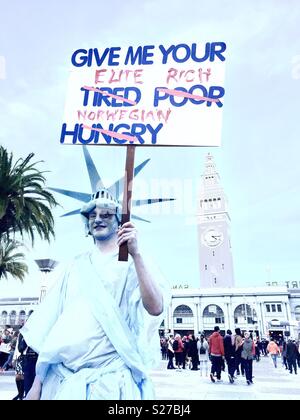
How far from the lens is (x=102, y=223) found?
2428 mm

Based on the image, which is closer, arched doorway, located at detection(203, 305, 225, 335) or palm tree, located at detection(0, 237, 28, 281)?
palm tree, located at detection(0, 237, 28, 281)

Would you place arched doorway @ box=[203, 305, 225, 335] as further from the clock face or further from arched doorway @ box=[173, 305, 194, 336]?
the clock face

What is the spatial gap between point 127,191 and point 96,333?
0.97 meters

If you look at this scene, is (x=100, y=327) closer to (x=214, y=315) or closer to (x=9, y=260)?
(x=9, y=260)

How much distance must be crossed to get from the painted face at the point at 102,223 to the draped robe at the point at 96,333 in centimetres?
14

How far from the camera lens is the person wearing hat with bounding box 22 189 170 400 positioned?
2010mm

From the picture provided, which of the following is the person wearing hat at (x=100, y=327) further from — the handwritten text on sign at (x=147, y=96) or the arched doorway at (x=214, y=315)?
the arched doorway at (x=214, y=315)

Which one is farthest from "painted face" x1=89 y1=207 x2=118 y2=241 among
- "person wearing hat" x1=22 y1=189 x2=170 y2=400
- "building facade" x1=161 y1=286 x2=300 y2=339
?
"building facade" x1=161 y1=286 x2=300 y2=339

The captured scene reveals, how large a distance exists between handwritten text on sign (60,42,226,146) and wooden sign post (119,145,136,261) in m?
0.11

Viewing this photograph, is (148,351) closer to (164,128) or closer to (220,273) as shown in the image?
(164,128)

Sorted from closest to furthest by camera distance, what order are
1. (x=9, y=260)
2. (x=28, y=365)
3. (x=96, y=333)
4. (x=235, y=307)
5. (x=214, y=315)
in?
(x=96, y=333) → (x=28, y=365) → (x=9, y=260) → (x=235, y=307) → (x=214, y=315)

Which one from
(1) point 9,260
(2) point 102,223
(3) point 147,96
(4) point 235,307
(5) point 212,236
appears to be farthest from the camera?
(5) point 212,236

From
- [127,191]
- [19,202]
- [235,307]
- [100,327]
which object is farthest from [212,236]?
[100,327]

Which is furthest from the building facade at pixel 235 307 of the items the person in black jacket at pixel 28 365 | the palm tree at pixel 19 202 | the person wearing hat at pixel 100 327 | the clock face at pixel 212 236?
the person wearing hat at pixel 100 327
